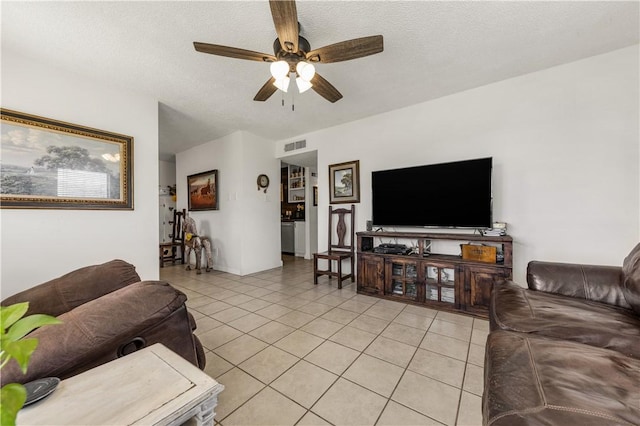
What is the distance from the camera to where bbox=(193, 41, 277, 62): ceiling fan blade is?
1.65 metres

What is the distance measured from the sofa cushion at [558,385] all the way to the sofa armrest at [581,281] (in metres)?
0.74

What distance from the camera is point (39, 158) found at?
215 centimetres

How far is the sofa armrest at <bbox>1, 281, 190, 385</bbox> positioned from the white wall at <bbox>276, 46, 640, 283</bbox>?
9.03 feet

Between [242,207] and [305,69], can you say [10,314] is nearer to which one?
[305,69]

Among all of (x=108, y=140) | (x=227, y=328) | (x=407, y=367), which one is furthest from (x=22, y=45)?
(x=407, y=367)

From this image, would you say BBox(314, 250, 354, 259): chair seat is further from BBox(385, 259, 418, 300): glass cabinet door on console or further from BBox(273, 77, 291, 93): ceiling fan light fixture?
BBox(273, 77, 291, 93): ceiling fan light fixture

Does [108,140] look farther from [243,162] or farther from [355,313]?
[355,313]

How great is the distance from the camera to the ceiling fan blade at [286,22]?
1.34 meters

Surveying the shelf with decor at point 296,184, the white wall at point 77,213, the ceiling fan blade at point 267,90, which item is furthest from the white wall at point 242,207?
the ceiling fan blade at point 267,90

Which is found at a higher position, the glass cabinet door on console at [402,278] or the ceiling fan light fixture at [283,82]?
the ceiling fan light fixture at [283,82]

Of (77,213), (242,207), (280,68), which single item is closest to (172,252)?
(242,207)

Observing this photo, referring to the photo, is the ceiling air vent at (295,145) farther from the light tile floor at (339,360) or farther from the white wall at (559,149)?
the light tile floor at (339,360)

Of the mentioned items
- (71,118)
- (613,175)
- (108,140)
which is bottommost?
(613,175)

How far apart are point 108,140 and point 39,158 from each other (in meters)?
0.56
